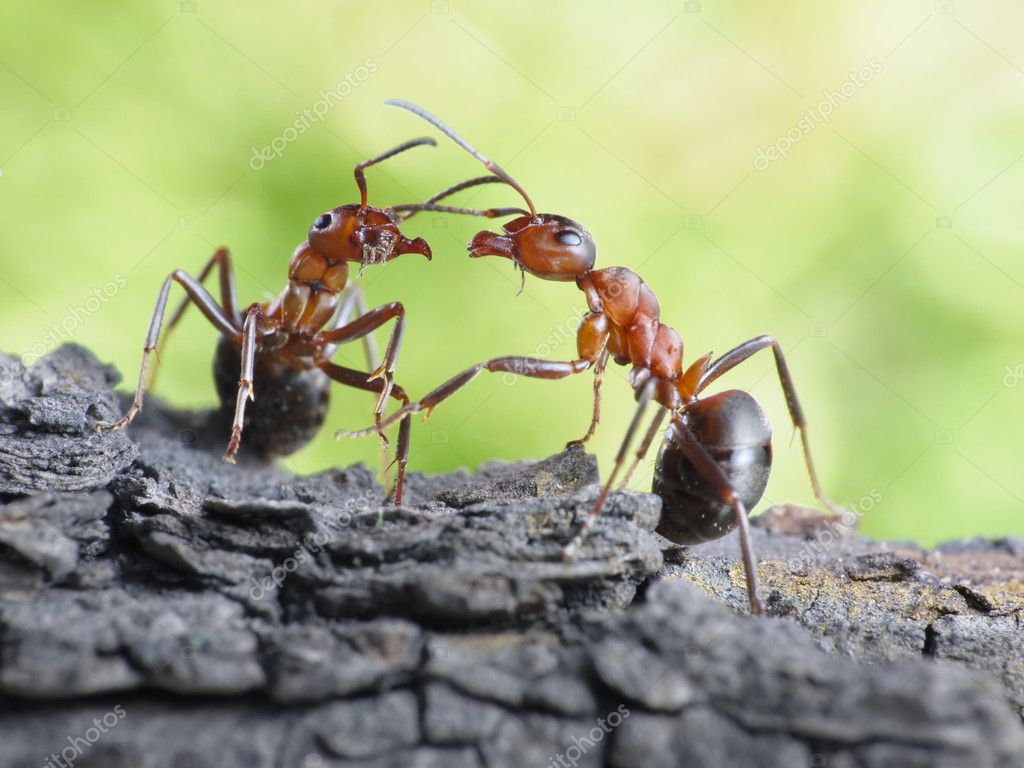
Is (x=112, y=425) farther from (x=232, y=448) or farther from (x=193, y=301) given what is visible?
(x=193, y=301)

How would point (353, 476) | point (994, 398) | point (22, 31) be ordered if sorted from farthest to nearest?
point (994, 398), point (22, 31), point (353, 476)

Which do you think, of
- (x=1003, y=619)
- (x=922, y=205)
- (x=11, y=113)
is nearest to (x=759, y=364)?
(x=922, y=205)

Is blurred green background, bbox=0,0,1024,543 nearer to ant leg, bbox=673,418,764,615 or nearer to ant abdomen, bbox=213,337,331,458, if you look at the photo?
ant abdomen, bbox=213,337,331,458

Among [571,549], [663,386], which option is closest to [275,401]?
[663,386]

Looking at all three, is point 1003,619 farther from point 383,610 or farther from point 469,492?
point 383,610

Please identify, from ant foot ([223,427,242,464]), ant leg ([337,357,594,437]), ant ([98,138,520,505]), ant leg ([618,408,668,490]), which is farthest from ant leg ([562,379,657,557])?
ant foot ([223,427,242,464])
